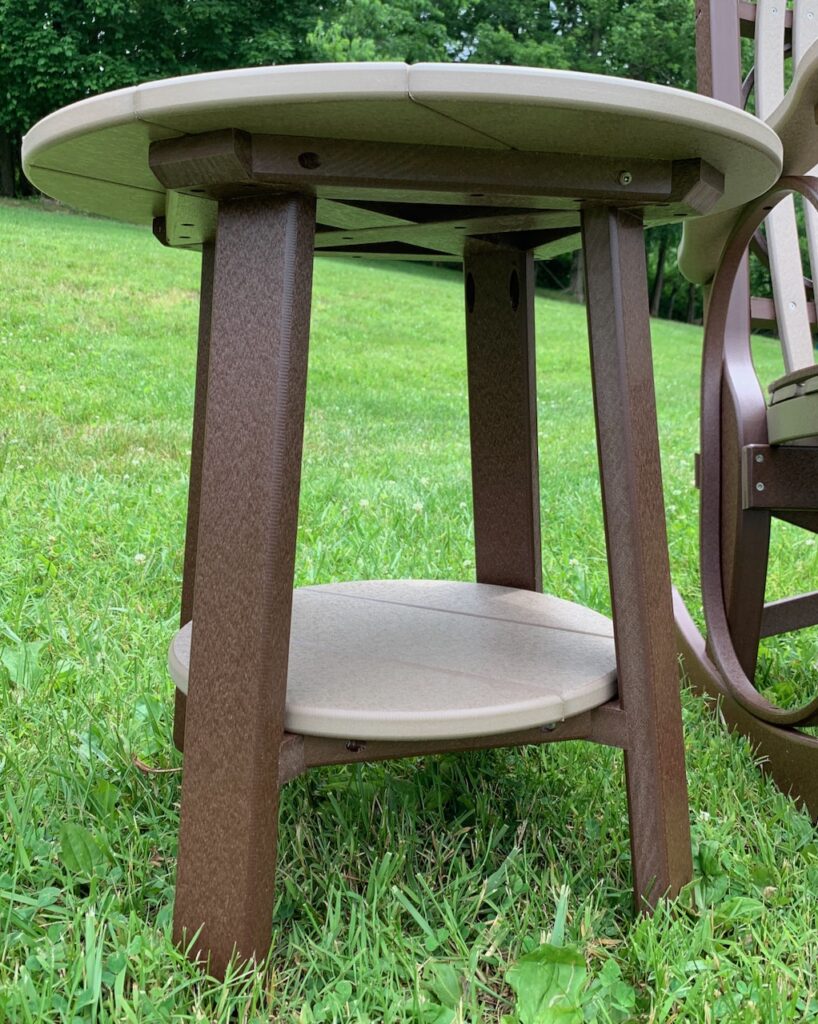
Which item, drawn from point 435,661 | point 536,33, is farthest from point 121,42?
point 435,661

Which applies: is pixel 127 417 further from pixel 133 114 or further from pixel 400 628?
pixel 133 114

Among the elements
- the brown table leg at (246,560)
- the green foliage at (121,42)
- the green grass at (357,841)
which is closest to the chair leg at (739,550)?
the green grass at (357,841)

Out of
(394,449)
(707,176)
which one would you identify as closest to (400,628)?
(707,176)

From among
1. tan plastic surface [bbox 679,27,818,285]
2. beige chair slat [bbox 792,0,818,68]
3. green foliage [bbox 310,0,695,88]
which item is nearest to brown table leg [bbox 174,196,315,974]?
tan plastic surface [bbox 679,27,818,285]

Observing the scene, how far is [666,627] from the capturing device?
42.8 inches

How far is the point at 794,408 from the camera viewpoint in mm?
1419

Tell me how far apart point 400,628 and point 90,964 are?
0.56 metres

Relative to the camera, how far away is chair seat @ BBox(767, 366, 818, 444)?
136cm

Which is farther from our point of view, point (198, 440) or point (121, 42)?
point (121, 42)

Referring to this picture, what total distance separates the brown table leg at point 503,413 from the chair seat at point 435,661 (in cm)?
6

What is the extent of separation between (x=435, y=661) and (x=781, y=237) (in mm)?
1141

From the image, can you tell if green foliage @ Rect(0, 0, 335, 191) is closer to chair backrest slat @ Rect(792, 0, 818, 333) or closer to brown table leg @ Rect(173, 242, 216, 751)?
chair backrest slat @ Rect(792, 0, 818, 333)

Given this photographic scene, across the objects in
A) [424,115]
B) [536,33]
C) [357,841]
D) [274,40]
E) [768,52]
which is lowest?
[357,841]

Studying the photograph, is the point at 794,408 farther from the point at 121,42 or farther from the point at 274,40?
the point at 121,42
